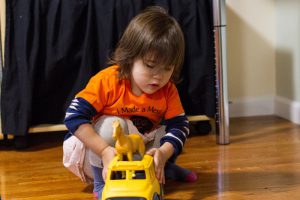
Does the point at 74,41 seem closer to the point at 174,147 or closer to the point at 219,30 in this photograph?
the point at 219,30

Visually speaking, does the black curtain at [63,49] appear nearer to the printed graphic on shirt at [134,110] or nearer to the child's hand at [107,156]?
the printed graphic on shirt at [134,110]

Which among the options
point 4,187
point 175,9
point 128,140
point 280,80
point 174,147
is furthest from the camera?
point 280,80

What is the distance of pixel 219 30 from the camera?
60.6 inches

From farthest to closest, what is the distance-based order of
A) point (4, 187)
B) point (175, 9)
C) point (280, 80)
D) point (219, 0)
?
1. point (280, 80)
2. point (175, 9)
3. point (219, 0)
4. point (4, 187)

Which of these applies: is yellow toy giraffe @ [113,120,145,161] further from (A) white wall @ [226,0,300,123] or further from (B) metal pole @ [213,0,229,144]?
(A) white wall @ [226,0,300,123]

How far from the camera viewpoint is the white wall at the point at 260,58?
2.02 metres

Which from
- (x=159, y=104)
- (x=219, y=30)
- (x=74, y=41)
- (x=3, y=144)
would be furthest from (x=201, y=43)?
(x=3, y=144)

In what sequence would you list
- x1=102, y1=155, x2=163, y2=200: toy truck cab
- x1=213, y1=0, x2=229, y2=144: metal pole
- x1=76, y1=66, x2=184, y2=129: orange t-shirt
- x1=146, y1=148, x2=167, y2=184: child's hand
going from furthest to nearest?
1. x1=213, y1=0, x2=229, y2=144: metal pole
2. x1=76, y1=66, x2=184, y2=129: orange t-shirt
3. x1=146, y1=148, x2=167, y2=184: child's hand
4. x1=102, y1=155, x2=163, y2=200: toy truck cab

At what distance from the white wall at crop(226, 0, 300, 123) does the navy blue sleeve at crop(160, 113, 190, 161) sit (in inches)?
36.9

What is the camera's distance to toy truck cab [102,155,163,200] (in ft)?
2.90

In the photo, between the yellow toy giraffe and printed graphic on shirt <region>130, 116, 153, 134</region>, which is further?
printed graphic on shirt <region>130, 116, 153, 134</region>

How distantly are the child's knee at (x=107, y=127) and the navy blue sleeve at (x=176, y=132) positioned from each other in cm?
11

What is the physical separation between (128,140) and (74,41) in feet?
2.48

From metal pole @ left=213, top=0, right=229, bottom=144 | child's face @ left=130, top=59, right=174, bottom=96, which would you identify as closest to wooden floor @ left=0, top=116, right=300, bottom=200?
metal pole @ left=213, top=0, right=229, bottom=144
